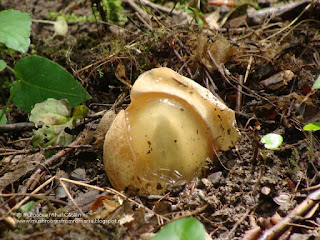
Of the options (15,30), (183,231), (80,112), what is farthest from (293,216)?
(15,30)

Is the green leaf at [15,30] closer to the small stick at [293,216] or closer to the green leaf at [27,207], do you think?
the green leaf at [27,207]

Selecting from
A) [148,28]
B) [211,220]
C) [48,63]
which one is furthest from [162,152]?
[148,28]

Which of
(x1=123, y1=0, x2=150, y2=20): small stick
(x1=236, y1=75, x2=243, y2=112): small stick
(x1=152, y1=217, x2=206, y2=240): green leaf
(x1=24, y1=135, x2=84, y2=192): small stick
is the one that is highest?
(x1=123, y1=0, x2=150, y2=20): small stick

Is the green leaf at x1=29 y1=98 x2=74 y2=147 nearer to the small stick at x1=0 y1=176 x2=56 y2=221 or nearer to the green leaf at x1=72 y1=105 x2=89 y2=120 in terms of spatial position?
the green leaf at x1=72 y1=105 x2=89 y2=120

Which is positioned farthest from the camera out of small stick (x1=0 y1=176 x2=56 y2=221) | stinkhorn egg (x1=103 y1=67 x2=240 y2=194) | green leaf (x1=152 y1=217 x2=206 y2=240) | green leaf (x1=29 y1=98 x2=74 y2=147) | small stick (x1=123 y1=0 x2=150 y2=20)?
small stick (x1=123 y1=0 x2=150 y2=20)

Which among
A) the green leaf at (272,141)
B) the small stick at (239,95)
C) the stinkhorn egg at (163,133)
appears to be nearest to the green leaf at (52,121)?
the stinkhorn egg at (163,133)

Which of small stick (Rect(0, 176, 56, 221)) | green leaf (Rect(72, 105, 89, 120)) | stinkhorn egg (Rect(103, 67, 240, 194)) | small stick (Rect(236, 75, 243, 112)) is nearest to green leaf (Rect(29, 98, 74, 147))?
green leaf (Rect(72, 105, 89, 120))

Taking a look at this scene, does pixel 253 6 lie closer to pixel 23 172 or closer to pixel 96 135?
pixel 96 135
